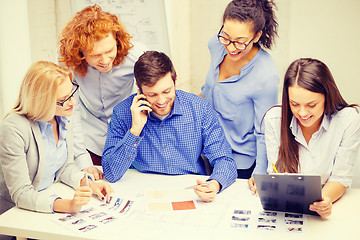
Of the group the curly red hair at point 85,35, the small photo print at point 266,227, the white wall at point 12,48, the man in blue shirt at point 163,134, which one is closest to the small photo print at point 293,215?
the small photo print at point 266,227

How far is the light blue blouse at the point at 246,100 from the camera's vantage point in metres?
2.33

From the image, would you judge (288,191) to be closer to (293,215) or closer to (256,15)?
(293,215)

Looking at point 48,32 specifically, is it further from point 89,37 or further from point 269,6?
point 269,6

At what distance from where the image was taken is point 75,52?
2.24m

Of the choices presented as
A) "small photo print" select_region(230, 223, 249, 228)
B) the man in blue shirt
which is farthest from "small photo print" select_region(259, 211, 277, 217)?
the man in blue shirt

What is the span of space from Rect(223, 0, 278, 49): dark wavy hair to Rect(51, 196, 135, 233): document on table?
106cm

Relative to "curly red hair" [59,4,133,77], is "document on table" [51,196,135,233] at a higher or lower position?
lower

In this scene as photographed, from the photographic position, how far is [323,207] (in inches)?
66.5

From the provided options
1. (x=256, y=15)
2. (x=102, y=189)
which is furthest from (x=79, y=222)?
(x=256, y=15)

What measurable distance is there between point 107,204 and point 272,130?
2.71 feet

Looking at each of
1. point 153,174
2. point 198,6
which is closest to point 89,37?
point 153,174

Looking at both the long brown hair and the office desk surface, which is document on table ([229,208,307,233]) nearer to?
the office desk surface

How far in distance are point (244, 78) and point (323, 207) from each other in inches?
35.8

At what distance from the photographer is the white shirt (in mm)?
1902
